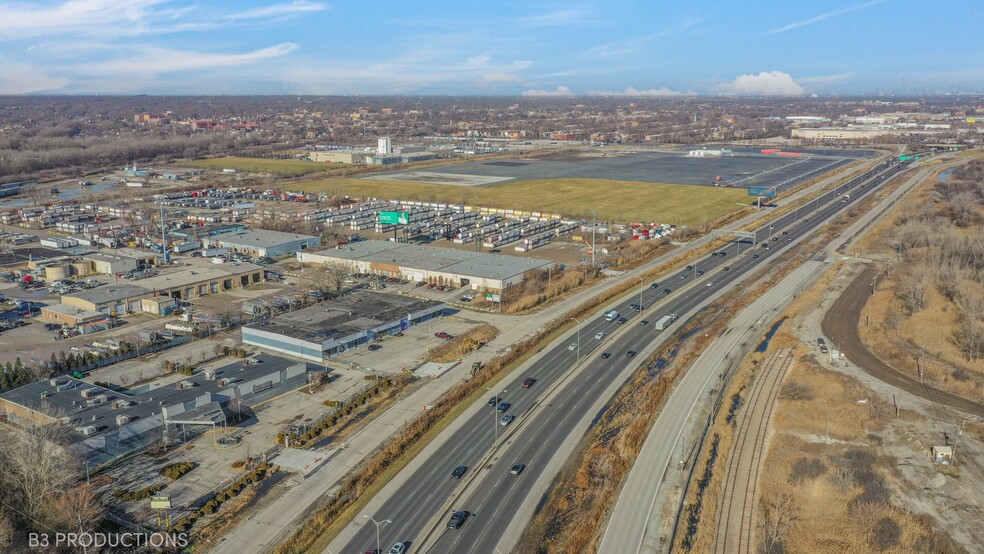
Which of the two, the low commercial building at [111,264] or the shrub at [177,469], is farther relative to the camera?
the low commercial building at [111,264]

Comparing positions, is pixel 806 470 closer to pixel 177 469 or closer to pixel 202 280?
pixel 177 469

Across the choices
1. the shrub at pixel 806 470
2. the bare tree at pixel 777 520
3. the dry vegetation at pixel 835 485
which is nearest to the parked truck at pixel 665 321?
the dry vegetation at pixel 835 485

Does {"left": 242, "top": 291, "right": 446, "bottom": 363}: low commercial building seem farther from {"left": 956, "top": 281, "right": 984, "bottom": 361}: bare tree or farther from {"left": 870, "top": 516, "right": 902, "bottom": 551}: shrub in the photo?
{"left": 956, "top": 281, "right": 984, "bottom": 361}: bare tree

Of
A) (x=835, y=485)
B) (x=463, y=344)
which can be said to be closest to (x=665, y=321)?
(x=463, y=344)

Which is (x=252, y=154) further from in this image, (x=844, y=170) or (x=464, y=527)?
(x=464, y=527)

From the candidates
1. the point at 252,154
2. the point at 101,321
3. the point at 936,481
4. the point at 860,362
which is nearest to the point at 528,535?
the point at 936,481

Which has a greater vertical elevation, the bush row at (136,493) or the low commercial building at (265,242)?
the low commercial building at (265,242)

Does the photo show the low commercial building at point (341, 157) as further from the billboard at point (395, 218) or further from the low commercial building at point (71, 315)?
the low commercial building at point (71, 315)
